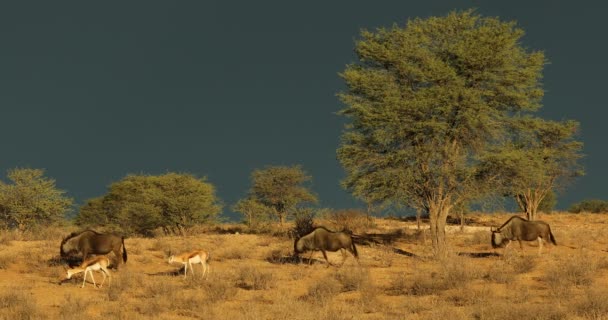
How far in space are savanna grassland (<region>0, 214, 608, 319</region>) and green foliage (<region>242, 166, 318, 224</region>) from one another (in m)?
38.4

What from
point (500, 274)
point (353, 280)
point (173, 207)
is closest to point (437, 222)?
point (500, 274)

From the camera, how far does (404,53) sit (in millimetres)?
27969

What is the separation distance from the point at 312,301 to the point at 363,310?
145 centimetres

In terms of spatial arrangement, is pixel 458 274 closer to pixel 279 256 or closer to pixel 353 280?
pixel 353 280

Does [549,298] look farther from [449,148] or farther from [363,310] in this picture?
[449,148]

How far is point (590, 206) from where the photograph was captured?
81.6 metres

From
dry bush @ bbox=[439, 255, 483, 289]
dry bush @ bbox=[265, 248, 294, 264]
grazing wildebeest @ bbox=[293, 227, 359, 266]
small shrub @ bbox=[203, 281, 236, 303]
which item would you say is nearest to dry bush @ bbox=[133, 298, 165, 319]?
small shrub @ bbox=[203, 281, 236, 303]

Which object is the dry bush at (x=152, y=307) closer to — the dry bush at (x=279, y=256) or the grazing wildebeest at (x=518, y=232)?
the dry bush at (x=279, y=256)

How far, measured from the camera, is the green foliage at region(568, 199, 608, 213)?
80062 mm

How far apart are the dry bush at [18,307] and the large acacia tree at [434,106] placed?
14.6m

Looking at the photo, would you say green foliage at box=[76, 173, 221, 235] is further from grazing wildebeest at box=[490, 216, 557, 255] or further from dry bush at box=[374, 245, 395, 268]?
grazing wildebeest at box=[490, 216, 557, 255]

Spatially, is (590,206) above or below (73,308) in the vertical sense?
above

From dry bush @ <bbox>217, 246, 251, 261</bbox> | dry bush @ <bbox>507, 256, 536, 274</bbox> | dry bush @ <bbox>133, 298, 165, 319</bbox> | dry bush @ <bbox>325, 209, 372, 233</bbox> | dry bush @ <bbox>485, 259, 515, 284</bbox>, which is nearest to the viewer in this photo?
dry bush @ <bbox>133, 298, 165, 319</bbox>

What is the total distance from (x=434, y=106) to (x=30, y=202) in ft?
105
